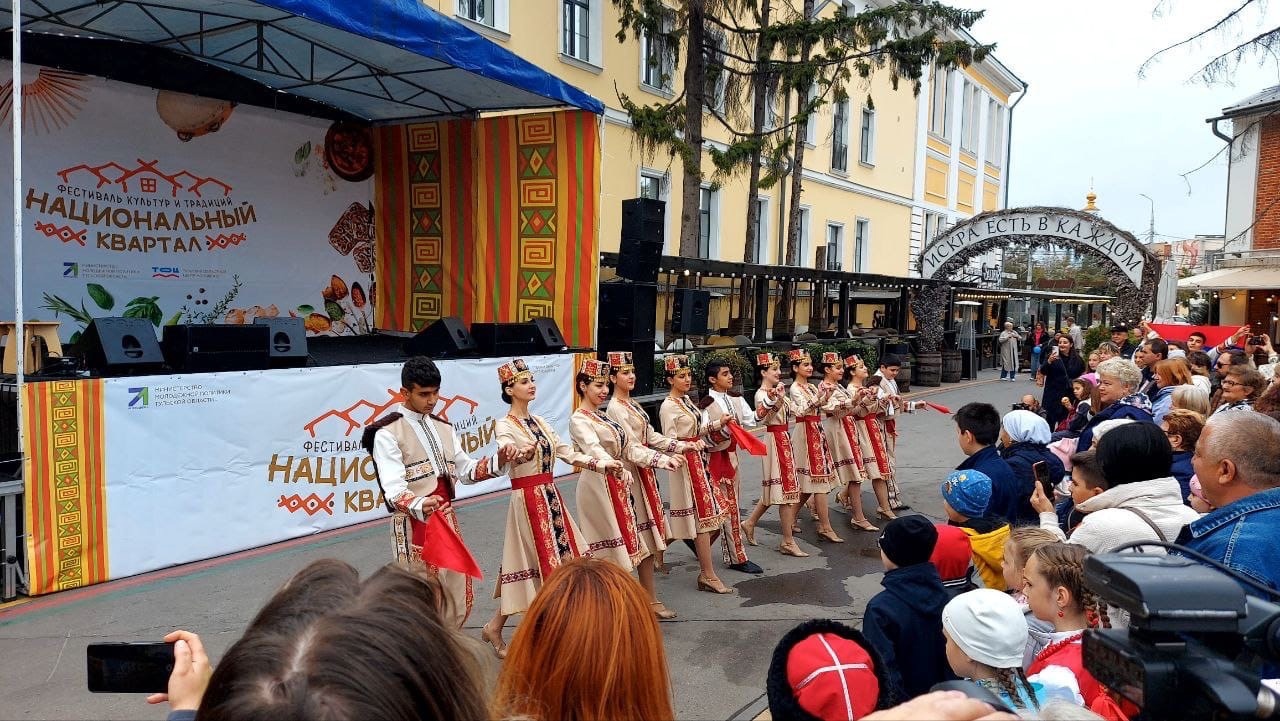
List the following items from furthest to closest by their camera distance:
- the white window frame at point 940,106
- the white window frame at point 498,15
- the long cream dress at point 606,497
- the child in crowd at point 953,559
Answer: the white window frame at point 940,106
the white window frame at point 498,15
the long cream dress at point 606,497
the child in crowd at point 953,559

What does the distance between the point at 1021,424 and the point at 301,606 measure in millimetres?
4764

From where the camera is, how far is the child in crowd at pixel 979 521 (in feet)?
12.1

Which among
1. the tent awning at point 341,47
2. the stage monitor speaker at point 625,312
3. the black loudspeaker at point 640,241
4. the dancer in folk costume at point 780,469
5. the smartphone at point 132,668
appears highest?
the tent awning at point 341,47

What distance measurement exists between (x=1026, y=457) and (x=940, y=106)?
2603 centimetres

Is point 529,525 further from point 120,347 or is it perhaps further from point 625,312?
point 625,312

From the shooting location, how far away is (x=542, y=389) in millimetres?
9531

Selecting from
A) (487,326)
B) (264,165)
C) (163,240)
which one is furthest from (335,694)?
(264,165)

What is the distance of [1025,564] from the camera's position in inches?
113

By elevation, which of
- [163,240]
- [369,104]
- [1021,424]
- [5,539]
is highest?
[369,104]

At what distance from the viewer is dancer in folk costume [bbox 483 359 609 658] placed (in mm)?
4688

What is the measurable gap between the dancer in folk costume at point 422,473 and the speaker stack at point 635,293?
6.03 metres

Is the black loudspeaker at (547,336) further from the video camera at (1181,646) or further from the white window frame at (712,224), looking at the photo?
the video camera at (1181,646)

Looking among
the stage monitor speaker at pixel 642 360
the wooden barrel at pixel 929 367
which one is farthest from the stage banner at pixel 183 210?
the wooden barrel at pixel 929 367

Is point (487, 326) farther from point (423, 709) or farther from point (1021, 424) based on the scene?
point (423, 709)
